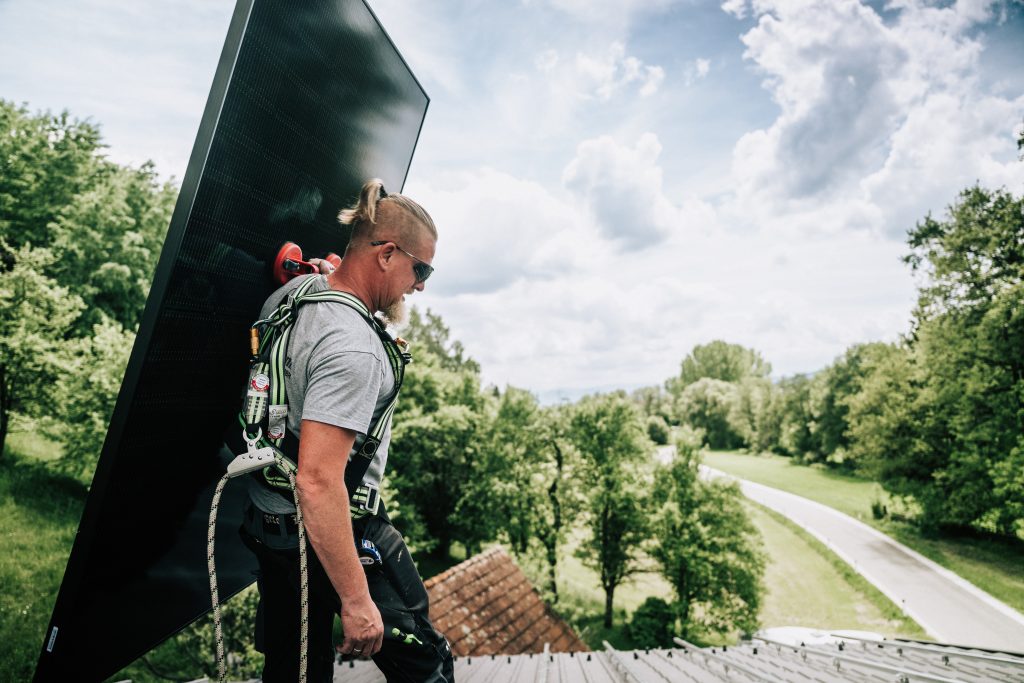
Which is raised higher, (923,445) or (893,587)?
(923,445)

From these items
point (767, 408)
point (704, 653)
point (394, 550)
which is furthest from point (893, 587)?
point (767, 408)

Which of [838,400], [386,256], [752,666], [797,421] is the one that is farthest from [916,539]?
[386,256]

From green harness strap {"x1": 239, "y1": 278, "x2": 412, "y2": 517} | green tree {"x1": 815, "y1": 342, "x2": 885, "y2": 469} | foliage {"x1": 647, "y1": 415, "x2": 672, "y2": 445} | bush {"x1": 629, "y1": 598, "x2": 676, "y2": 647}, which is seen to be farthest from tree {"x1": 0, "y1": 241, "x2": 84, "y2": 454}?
foliage {"x1": 647, "y1": 415, "x2": 672, "y2": 445}

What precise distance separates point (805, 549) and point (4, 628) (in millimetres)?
37487

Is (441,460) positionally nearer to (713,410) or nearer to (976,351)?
(976,351)

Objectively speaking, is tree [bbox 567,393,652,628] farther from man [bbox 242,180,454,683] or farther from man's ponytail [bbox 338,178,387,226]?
man's ponytail [bbox 338,178,387,226]

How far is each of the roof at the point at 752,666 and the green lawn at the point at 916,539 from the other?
23695mm

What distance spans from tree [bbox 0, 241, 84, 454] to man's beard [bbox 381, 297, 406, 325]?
57.9 ft

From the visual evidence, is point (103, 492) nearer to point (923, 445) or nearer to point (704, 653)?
point (704, 653)

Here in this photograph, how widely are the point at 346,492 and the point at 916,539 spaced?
39.4m

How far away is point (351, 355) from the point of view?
5.50ft

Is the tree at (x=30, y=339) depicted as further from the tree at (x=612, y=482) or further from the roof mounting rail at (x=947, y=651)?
the tree at (x=612, y=482)

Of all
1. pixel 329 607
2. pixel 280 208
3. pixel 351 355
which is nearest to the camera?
pixel 351 355

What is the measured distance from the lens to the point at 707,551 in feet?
71.5
